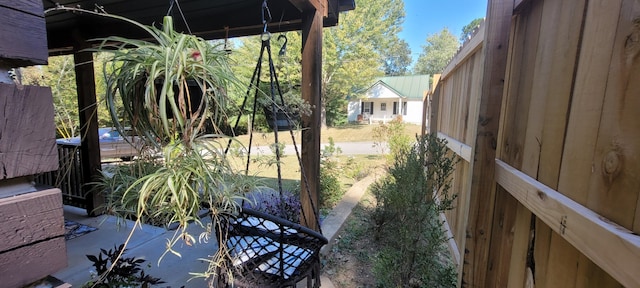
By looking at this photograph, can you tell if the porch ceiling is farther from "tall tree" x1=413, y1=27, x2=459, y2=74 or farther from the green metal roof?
"tall tree" x1=413, y1=27, x2=459, y2=74

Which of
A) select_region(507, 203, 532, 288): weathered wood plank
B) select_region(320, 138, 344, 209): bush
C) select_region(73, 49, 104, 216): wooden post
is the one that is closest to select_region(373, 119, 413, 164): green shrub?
select_region(320, 138, 344, 209): bush

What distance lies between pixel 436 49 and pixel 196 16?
109ft

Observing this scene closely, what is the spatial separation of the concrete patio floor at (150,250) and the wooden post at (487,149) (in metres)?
1.06

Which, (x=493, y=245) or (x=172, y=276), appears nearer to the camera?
(x=493, y=245)

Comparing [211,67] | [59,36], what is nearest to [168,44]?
[211,67]

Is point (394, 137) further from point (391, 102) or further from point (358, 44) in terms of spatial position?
point (391, 102)

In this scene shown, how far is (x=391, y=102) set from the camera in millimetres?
21547

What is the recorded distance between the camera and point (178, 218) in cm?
74

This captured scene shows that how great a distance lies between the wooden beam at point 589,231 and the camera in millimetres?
509

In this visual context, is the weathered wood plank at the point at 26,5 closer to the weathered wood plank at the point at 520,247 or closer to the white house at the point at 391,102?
the weathered wood plank at the point at 520,247

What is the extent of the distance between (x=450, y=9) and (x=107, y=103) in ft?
105

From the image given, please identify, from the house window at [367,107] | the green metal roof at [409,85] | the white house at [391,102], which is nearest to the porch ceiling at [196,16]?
the white house at [391,102]

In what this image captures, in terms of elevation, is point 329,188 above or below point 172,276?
above

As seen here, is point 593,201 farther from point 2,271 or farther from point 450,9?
point 450,9
